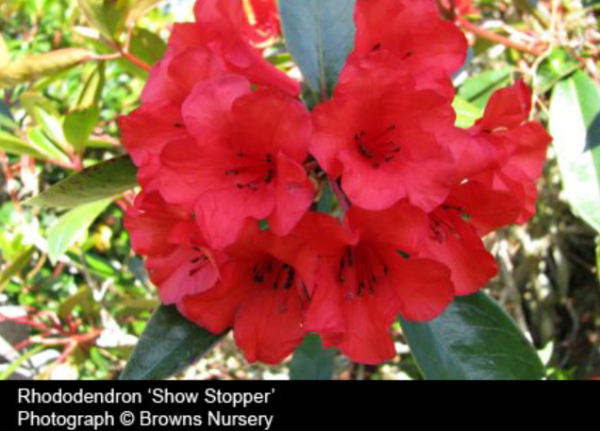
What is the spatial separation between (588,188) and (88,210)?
0.82 meters

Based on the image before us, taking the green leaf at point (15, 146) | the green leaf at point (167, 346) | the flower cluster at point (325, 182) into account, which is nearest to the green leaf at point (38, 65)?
the green leaf at point (15, 146)

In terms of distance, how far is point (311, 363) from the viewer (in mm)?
1291

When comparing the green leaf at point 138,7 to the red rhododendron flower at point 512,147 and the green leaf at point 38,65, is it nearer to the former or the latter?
the green leaf at point 38,65

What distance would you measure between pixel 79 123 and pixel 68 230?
0.66 feet

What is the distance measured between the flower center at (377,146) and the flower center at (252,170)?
0.10 meters

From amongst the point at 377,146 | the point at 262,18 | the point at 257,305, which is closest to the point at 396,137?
the point at 377,146

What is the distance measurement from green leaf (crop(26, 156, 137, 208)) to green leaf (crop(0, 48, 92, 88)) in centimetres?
29

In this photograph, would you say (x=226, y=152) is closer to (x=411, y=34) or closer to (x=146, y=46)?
(x=411, y=34)

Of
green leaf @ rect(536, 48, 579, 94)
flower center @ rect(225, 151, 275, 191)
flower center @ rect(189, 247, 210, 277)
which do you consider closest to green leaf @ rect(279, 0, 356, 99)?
flower center @ rect(225, 151, 275, 191)

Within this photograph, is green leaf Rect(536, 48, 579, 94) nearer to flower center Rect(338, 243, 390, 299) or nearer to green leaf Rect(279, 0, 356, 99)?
green leaf Rect(279, 0, 356, 99)

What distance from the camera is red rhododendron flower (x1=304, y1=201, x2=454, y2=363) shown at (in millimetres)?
650

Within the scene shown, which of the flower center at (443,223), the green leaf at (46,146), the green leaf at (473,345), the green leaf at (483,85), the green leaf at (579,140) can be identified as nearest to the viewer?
the flower center at (443,223)

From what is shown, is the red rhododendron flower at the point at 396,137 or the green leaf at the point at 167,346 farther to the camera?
the green leaf at the point at 167,346

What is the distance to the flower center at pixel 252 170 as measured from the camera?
2.31 feet
